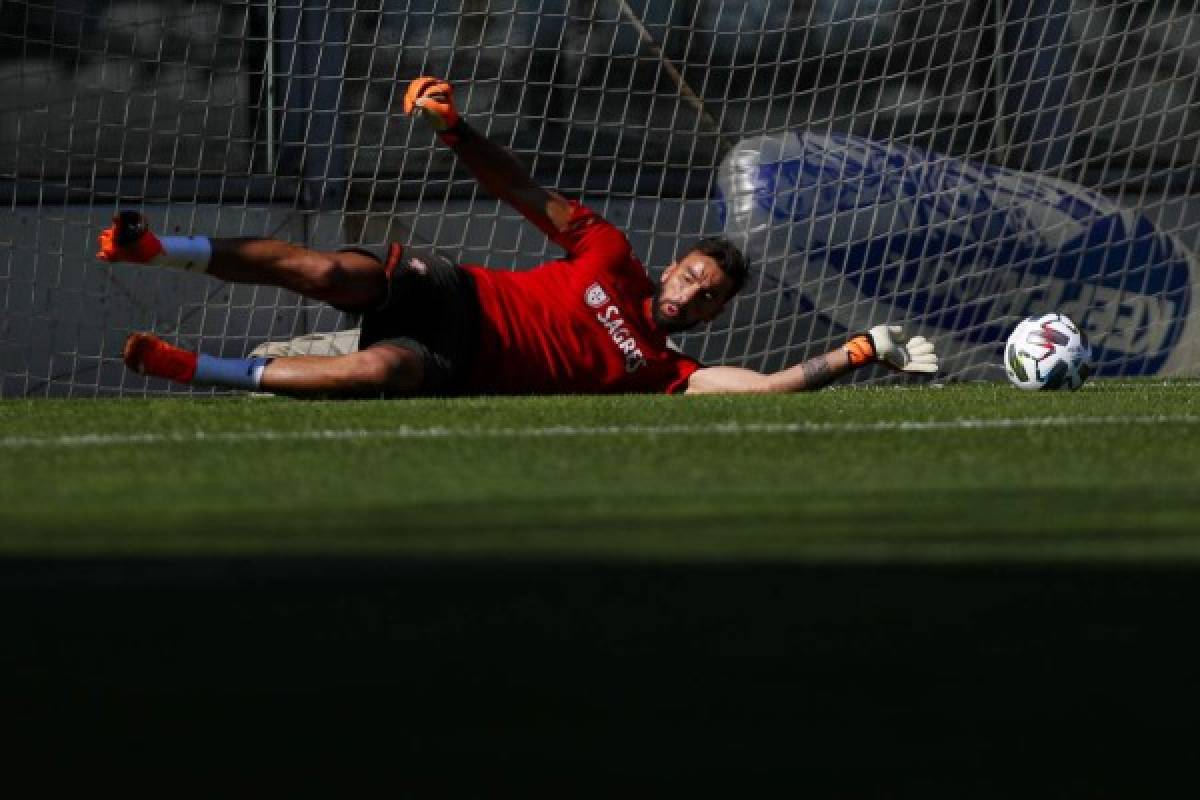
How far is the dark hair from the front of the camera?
22.2 ft

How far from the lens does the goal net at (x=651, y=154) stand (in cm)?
889

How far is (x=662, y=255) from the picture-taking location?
30.4 ft

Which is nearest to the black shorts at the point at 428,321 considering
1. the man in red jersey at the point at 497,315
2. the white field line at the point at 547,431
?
the man in red jersey at the point at 497,315

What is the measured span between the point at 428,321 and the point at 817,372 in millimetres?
1208

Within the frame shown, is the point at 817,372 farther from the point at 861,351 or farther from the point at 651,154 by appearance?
the point at 651,154

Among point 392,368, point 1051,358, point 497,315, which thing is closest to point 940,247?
point 1051,358

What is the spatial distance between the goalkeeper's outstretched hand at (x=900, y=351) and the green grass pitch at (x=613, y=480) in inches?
33.8

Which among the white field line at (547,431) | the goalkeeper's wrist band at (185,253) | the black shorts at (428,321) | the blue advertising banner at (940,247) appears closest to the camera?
the white field line at (547,431)

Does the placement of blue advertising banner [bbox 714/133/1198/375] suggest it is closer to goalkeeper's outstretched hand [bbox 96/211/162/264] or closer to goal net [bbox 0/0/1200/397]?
goal net [bbox 0/0/1200/397]

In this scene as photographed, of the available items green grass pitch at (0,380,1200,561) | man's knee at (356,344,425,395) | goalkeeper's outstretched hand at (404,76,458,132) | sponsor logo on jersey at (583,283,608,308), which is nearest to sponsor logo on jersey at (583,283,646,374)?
sponsor logo on jersey at (583,283,608,308)

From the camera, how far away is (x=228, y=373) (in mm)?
6246

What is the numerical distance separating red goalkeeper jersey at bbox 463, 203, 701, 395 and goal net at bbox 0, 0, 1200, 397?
2060 millimetres

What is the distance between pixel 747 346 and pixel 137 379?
8.32 ft

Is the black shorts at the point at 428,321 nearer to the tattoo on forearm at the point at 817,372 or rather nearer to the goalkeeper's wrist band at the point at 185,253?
the goalkeeper's wrist band at the point at 185,253
